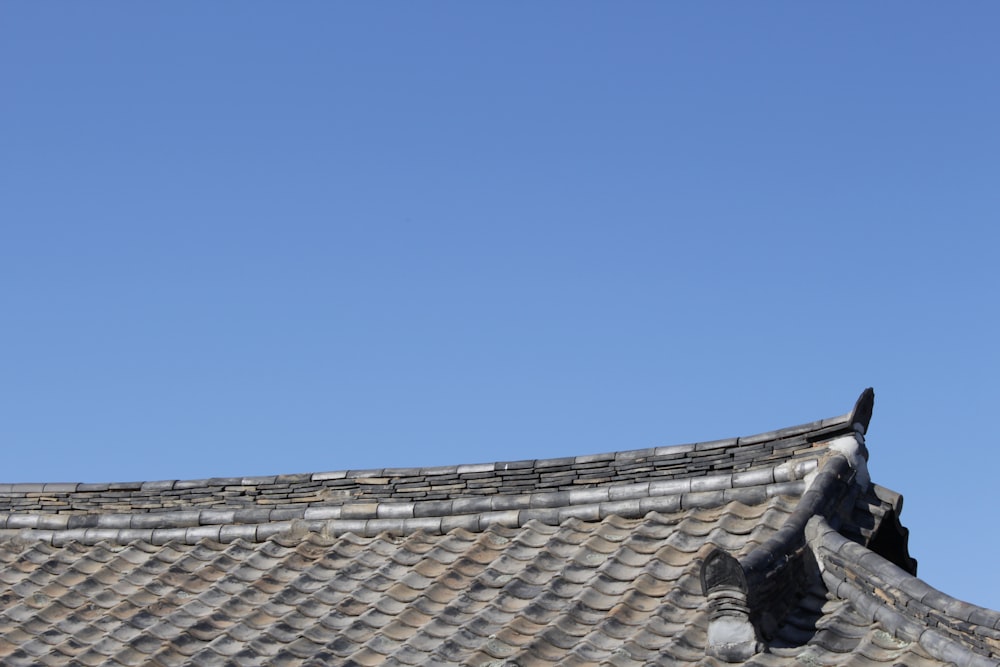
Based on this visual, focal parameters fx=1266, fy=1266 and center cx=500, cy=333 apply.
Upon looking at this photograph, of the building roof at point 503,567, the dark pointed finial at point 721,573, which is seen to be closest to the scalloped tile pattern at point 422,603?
the building roof at point 503,567

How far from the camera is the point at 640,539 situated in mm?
8461

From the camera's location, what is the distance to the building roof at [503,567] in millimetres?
6891

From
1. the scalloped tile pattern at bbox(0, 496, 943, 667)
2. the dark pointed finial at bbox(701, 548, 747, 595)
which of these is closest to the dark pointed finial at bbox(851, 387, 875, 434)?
the scalloped tile pattern at bbox(0, 496, 943, 667)

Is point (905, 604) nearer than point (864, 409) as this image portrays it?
Yes

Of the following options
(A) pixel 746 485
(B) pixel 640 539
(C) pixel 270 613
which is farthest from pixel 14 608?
Answer: (A) pixel 746 485

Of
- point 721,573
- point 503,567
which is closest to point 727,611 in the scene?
point 721,573

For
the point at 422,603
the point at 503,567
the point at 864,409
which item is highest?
the point at 864,409

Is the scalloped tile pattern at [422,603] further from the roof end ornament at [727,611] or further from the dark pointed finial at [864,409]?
the dark pointed finial at [864,409]

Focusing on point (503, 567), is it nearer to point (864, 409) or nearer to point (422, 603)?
point (422, 603)

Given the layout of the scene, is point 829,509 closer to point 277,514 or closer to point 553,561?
point 553,561

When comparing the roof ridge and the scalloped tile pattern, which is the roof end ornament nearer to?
the scalloped tile pattern

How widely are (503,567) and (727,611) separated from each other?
2.09m

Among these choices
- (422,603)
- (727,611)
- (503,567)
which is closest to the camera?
(727,611)

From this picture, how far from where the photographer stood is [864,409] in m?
8.61
